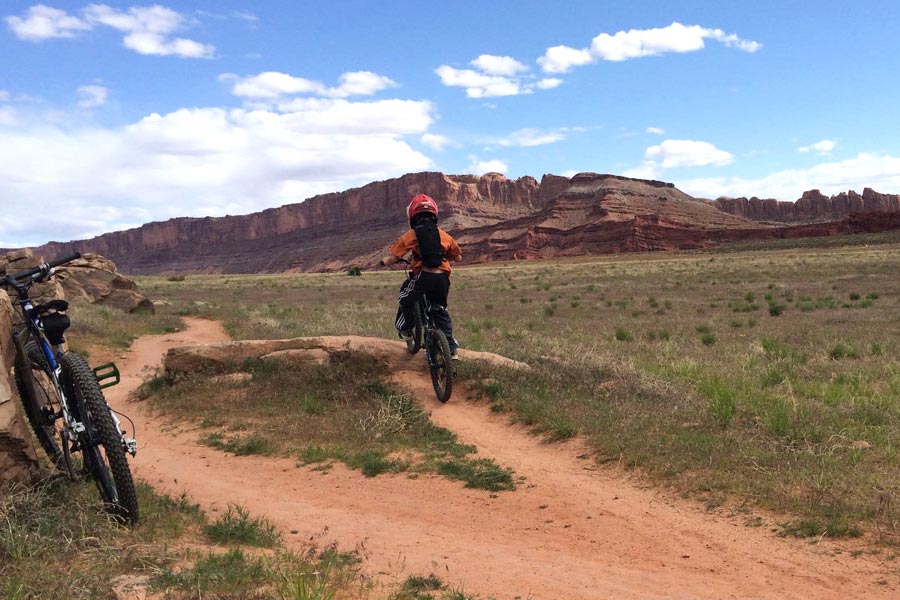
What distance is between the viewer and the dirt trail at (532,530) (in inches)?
161

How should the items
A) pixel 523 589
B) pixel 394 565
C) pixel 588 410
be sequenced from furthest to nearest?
pixel 588 410 < pixel 394 565 < pixel 523 589

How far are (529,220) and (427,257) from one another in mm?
127111

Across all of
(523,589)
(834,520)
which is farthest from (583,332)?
(523,589)

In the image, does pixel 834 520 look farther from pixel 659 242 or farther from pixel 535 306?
pixel 659 242

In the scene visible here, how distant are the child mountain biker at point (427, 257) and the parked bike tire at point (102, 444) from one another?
14.6 feet

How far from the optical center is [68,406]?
4699 millimetres

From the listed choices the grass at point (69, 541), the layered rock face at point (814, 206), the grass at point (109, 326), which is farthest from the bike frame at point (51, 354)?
the layered rock face at point (814, 206)

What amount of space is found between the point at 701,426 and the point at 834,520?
2.24 metres

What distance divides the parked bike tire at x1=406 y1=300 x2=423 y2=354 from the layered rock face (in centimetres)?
16031

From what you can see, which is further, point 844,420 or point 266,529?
point 844,420

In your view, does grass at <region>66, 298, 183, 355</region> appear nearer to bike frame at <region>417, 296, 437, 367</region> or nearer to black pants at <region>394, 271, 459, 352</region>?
black pants at <region>394, 271, 459, 352</region>

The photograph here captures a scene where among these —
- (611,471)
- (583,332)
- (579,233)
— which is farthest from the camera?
(579,233)

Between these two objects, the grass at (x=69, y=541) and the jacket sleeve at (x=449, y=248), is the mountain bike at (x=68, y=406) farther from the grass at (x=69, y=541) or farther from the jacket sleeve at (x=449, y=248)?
the jacket sleeve at (x=449, y=248)

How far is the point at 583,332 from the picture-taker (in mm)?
16844
